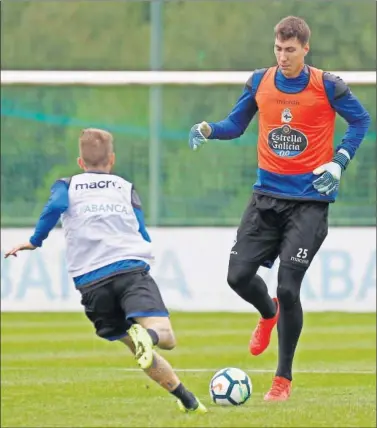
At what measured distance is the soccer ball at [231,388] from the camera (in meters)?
10.9

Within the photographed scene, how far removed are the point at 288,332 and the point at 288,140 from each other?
1.40m

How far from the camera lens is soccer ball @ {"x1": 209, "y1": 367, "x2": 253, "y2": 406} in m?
10.9

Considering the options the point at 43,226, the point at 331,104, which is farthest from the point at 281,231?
the point at 43,226

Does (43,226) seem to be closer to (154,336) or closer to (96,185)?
(96,185)

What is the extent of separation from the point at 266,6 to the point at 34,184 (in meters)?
4.57

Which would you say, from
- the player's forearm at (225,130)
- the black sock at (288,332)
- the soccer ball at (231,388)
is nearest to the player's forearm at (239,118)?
the player's forearm at (225,130)

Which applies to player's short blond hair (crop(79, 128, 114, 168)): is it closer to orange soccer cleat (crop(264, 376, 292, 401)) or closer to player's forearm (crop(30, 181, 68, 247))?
player's forearm (crop(30, 181, 68, 247))

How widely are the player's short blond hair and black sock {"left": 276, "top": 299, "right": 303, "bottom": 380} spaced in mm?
1564

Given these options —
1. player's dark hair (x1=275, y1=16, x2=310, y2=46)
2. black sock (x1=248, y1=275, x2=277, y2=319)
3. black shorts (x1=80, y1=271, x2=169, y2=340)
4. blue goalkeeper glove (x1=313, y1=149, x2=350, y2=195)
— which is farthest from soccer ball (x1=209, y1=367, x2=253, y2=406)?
player's dark hair (x1=275, y1=16, x2=310, y2=46)

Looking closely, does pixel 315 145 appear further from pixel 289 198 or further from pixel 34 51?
pixel 34 51

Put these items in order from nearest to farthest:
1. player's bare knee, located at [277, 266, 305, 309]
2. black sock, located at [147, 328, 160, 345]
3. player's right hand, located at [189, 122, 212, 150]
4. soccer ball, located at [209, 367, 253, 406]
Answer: player's right hand, located at [189, 122, 212, 150] < black sock, located at [147, 328, 160, 345] < player's bare knee, located at [277, 266, 305, 309] < soccer ball, located at [209, 367, 253, 406]

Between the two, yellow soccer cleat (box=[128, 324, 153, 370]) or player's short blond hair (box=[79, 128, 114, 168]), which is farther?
player's short blond hair (box=[79, 128, 114, 168])

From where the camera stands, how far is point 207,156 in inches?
906

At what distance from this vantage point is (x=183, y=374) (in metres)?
15.8
